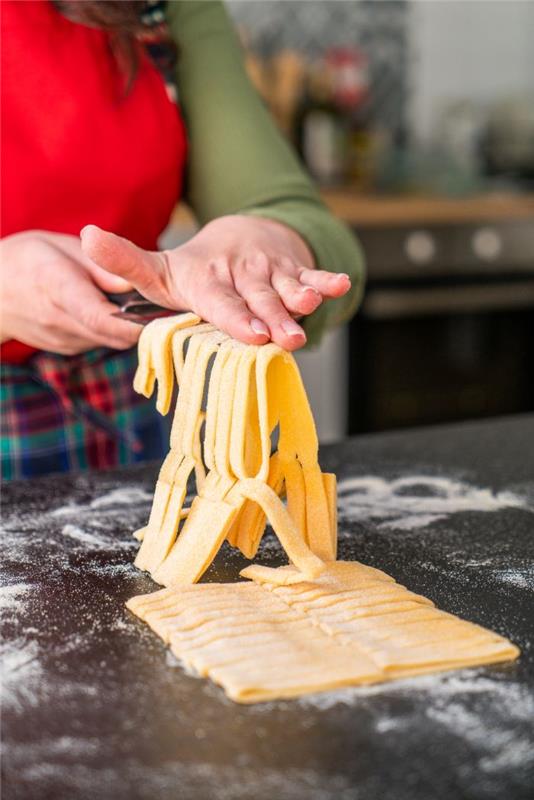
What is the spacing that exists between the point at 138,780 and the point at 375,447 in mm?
818

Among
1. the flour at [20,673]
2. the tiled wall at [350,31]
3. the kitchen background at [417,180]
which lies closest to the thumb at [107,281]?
the flour at [20,673]

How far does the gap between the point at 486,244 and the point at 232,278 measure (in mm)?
2008

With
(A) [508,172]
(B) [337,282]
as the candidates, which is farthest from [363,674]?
(A) [508,172]

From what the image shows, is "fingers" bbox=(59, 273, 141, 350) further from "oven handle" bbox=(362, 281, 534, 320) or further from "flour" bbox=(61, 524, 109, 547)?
"oven handle" bbox=(362, 281, 534, 320)

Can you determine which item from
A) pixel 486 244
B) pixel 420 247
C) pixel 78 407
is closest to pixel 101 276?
pixel 78 407

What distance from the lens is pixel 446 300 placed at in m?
2.87

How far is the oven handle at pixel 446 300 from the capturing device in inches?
110

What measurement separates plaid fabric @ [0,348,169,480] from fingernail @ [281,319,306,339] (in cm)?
49

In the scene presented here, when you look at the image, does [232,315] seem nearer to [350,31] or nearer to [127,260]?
[127,260]

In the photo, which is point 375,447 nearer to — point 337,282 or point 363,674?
point 337,282

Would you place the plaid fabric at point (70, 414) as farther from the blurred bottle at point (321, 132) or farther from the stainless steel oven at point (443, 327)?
the blurred bottle at point (321, 132)

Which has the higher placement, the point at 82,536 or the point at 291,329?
the point at 291,329

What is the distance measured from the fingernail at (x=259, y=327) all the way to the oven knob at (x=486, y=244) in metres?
2.10

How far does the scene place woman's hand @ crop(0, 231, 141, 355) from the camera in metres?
1.05
